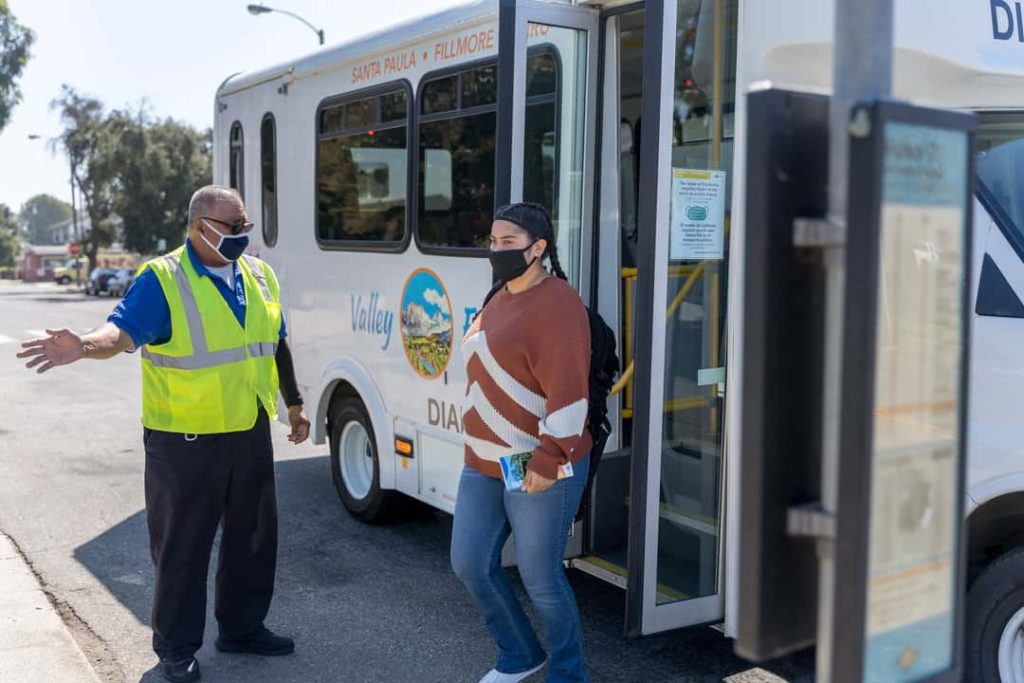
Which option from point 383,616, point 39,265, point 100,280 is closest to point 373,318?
point 383,616

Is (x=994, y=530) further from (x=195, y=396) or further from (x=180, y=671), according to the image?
(x=180, y=671)

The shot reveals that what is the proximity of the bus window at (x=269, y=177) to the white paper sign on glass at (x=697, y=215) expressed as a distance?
13.3 ft

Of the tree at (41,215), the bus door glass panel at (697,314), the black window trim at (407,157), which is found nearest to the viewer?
the bus door glass panel at (697,314)

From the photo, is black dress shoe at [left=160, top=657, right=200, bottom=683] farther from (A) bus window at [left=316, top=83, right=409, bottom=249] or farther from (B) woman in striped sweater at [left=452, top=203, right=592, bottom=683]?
(A) bus window at [left=316, top=83, right=409, bottom=249]

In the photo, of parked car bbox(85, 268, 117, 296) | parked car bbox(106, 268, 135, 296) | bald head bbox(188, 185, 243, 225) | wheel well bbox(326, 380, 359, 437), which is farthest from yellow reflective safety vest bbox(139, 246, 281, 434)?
parked car bbox(85, 268, 117, 296)

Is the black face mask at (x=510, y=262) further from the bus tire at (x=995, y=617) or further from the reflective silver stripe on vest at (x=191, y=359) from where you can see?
the bus tire at (x=995, y=617)

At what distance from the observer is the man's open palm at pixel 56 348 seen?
3666mm

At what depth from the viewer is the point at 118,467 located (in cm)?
809

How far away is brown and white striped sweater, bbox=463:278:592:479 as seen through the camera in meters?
3.59

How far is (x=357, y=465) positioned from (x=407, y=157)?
6.61 ft

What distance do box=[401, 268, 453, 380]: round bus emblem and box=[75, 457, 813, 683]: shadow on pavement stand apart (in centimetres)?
111

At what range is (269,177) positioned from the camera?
7.39 metres

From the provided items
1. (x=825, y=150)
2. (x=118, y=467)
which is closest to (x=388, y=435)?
(x=118, y=467)

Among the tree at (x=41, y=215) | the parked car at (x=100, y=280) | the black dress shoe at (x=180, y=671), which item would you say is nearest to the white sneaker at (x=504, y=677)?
the black dress shoe at (x=180, y=671)
